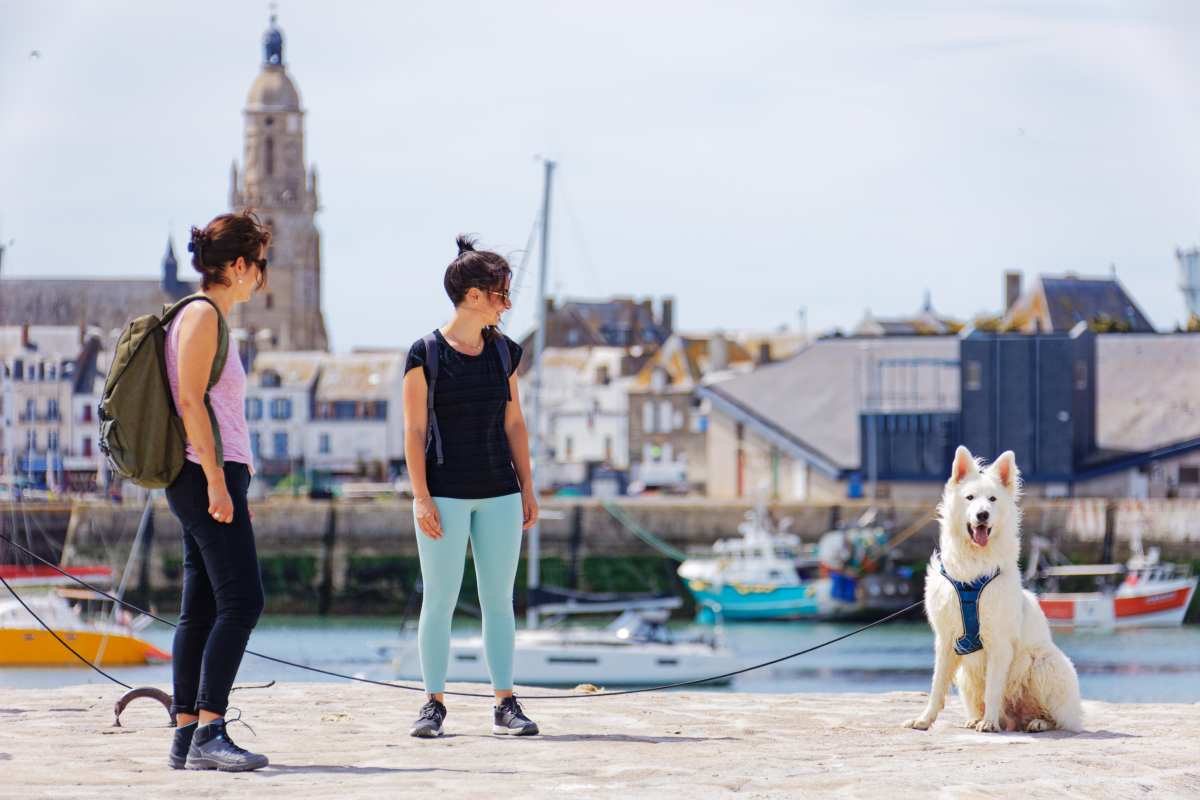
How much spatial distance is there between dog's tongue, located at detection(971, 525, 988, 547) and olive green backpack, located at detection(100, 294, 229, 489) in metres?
2.89

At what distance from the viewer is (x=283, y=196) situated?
369 feet

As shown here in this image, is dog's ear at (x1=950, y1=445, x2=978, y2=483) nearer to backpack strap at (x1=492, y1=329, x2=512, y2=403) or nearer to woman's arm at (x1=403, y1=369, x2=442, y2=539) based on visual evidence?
backpack strap at (x1=492, y1=329, x2=512, y2=403)

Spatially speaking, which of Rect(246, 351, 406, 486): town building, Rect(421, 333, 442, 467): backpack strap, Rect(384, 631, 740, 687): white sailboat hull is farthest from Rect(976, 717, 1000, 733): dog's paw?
Rect(246, 351, 406, 486): town building

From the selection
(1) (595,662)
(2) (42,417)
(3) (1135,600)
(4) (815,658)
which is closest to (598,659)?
(1) (595,662)

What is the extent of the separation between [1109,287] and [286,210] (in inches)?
2716

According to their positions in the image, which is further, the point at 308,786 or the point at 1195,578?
the point at 1195,578

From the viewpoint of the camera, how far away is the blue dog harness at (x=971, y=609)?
522cm

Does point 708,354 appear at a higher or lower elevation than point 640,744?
higher

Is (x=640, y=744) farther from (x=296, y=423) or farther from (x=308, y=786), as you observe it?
(x=296, y=423)

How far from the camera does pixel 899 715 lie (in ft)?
19.7

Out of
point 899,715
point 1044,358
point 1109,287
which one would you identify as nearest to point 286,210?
point 1109,287

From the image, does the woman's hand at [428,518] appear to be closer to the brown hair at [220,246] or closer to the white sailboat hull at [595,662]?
the brown hair at [220,246]

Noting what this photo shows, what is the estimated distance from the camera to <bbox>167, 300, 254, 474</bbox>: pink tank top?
4238 millimetres

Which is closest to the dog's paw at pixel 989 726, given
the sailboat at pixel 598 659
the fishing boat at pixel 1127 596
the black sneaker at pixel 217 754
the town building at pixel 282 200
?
the black sneaker at pixel 217 754
